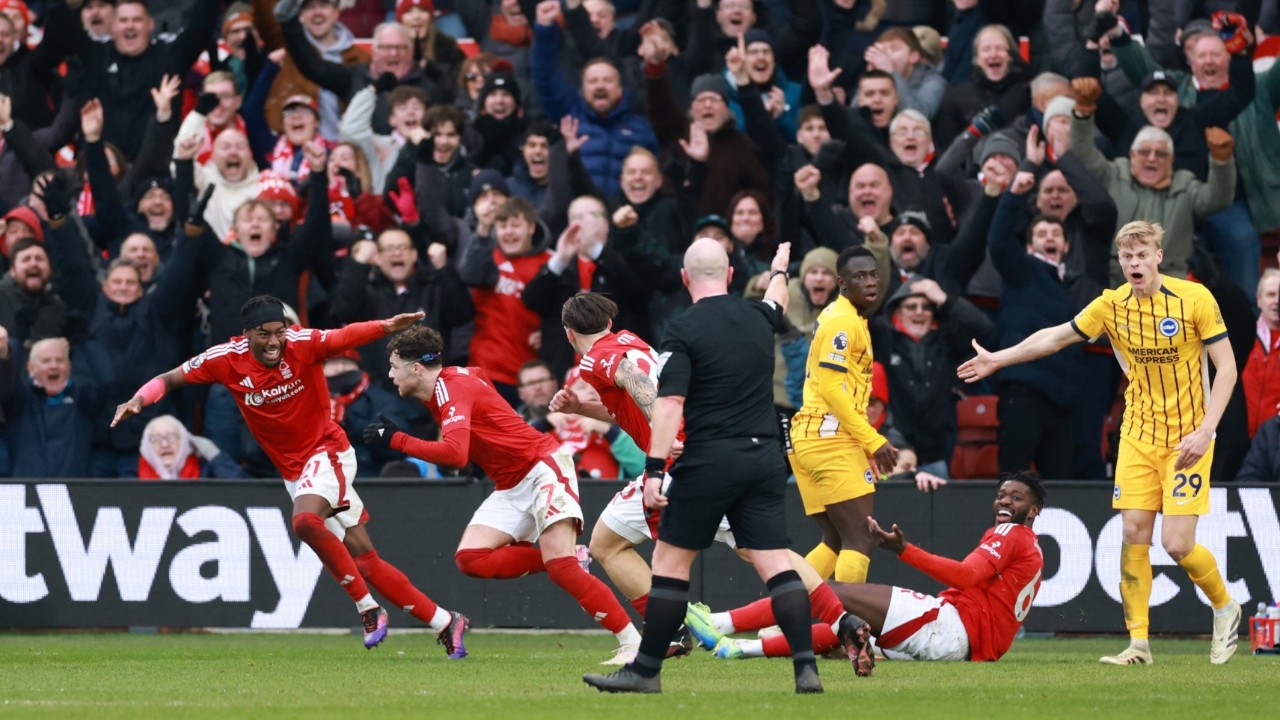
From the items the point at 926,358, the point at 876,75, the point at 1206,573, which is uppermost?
the point at 876,75

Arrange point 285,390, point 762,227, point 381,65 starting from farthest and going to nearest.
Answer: point 381,65
point 762,227
point 285,390

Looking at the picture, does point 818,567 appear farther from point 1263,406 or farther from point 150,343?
point 150,343

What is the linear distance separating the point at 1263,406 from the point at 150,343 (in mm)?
9201

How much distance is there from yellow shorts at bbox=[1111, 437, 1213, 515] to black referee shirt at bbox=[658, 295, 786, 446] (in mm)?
3489

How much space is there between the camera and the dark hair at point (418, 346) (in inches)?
466

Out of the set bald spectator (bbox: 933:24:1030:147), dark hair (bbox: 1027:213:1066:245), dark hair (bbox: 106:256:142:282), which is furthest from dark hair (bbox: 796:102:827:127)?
dark hair (bbox: 106:256:142:282)

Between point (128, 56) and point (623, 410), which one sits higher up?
point (128, 56)

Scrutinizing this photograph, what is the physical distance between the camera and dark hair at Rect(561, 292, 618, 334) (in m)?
11.0

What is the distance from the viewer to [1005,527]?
38.1 ft

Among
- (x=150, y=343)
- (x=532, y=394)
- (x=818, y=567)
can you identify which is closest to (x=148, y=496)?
(x=150, y=343)

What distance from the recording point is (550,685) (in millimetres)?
10055

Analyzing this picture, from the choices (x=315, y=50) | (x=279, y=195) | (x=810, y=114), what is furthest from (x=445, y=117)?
(x=810, y=114)

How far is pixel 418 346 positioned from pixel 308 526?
53.5 inches

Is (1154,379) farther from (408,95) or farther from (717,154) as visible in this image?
(408,95)
